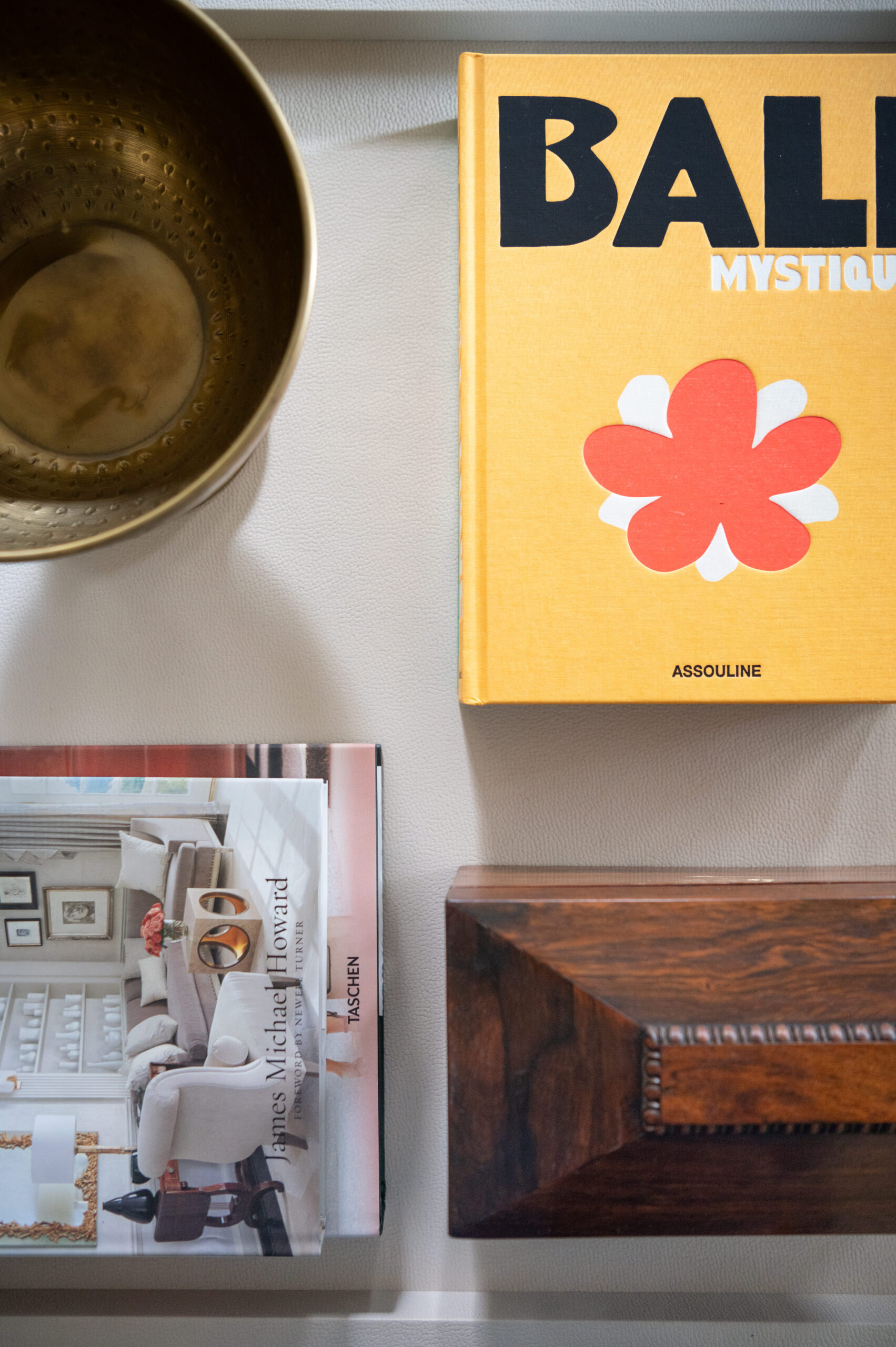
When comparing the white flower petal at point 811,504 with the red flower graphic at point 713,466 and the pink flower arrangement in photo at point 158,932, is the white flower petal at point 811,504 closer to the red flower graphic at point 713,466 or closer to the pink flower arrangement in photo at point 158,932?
the red flower graphic at point 713,466

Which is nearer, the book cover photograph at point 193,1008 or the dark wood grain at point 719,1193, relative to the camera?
the dark wood grain at point 719,1193

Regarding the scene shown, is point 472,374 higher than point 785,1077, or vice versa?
point 472,374

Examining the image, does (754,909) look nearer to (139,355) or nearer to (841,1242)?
(841,1242)

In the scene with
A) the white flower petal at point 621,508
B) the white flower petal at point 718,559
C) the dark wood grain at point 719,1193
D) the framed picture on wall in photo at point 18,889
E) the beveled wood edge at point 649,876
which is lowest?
the dark wood grain at point 719,1193

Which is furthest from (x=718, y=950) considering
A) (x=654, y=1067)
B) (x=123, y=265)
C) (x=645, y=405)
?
(x=123, y=265)

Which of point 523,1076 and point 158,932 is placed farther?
point 158,932

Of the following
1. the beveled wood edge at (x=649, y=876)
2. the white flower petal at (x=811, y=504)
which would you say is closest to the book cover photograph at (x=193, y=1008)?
the beveled wood edge at (x=649, y=876)

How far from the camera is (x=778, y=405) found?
59cm

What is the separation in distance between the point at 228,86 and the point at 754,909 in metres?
0.64

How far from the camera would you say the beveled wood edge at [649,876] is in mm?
558

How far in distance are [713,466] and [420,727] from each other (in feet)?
1.00

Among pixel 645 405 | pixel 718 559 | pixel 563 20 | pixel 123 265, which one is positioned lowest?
pixel 718 559

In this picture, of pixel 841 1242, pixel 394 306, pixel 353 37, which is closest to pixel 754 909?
pixel 841 1242

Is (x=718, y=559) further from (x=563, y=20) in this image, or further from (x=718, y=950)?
(x=563, y=20)
